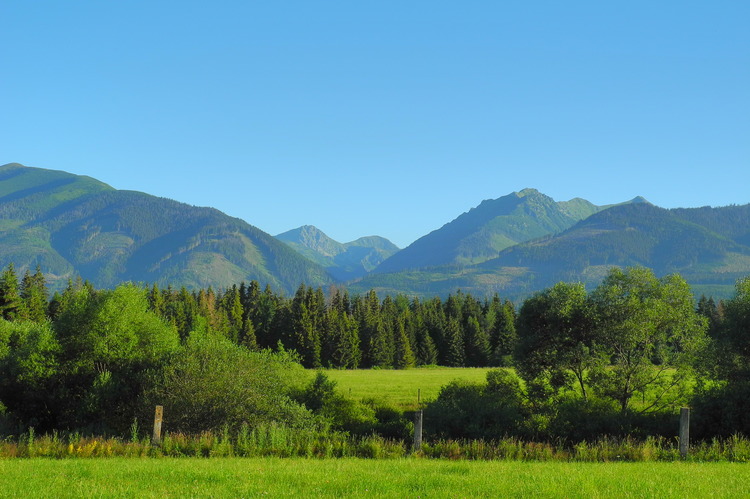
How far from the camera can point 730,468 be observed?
20.5 meters

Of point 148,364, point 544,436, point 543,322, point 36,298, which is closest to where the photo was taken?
point 544,436

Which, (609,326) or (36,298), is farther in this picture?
(36,298)

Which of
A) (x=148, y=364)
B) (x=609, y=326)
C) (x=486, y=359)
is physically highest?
(x=609, y=326)

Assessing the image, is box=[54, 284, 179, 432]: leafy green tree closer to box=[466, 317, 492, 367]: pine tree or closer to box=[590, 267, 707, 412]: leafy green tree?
box=[590, 267, 707, 412]: leafy green tree

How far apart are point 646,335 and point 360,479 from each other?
3535cm

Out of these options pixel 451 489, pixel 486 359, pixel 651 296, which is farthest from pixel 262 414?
pixel 486 359

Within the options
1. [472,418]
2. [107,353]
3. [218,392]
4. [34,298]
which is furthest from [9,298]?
[472,418]

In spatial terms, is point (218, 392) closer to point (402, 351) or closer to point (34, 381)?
point (34, 381)

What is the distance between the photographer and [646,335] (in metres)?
45.9

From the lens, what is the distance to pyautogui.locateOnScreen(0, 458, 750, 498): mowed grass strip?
591 inches

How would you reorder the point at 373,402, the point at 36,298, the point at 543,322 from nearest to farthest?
the point at 543,322 → the point at 373,402 → the point at 36,298

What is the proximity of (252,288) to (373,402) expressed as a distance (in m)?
105

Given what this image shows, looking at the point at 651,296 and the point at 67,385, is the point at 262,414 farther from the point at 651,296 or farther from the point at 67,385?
the point at 651,296

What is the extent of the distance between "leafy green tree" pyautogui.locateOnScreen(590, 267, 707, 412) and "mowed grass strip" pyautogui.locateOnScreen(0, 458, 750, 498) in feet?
79.0
